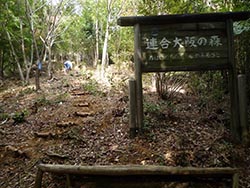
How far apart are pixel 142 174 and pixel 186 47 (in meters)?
2.81

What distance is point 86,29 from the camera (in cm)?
2930

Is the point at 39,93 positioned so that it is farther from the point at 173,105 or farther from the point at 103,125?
the point at 173,105

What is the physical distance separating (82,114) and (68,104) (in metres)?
1.61

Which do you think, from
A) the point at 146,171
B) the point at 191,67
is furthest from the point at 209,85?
the point at 146,171

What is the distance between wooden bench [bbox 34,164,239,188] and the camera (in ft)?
12.5

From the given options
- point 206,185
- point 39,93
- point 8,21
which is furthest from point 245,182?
point 8,21

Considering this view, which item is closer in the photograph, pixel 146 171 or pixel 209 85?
pixel 146 171

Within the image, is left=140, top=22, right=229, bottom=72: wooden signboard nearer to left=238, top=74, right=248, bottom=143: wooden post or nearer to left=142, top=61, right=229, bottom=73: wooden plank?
left=142, top=61, right=229, bottom=73: wooden plank

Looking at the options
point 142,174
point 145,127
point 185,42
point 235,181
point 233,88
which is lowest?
point 235,181

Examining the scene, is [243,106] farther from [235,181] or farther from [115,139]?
[115,139]

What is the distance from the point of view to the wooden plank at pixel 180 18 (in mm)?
5215

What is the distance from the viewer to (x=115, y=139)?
5730 millimetres

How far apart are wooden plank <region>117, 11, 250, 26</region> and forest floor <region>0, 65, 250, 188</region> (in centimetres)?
231

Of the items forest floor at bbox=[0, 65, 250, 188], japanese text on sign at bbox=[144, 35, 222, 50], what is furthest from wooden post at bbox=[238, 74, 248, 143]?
japanese text on sign at bbox=[144, 35, 222, 50]
